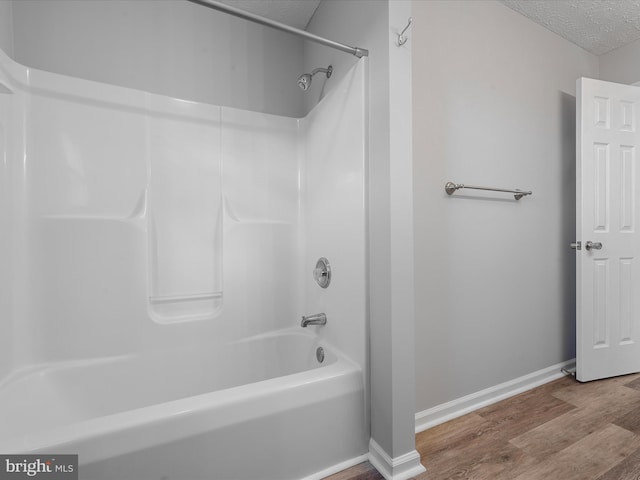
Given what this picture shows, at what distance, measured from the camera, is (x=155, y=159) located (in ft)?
5.58

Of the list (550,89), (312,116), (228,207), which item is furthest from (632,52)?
(228,207)

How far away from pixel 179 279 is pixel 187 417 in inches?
34.9

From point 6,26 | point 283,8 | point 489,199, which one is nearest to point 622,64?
point 489,199

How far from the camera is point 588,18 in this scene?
2.01 meters

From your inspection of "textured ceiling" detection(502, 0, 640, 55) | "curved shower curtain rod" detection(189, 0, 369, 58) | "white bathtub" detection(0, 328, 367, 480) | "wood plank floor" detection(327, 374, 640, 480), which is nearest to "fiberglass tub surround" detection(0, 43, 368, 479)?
"white bathtub" detection(0, 328, 367, 480)

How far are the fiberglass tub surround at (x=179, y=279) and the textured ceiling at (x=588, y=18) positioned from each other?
58.5 inches

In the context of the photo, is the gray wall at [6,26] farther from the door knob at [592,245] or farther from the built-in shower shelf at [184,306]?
the door knob at [592,245]

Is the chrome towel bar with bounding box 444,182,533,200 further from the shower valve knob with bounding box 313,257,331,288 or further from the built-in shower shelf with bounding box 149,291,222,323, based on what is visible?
the built-in shower shelf with bounding box 149,291,222,323

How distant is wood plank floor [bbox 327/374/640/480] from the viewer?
1275mm

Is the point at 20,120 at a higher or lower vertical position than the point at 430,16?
lower

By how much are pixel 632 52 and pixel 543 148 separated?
1.13 metres

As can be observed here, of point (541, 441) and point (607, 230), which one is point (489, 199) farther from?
point (541, 441)

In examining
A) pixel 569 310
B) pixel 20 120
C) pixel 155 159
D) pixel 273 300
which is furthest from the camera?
pixel 569 310

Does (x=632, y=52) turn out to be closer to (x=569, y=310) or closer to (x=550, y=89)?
(x=550, y=89)
